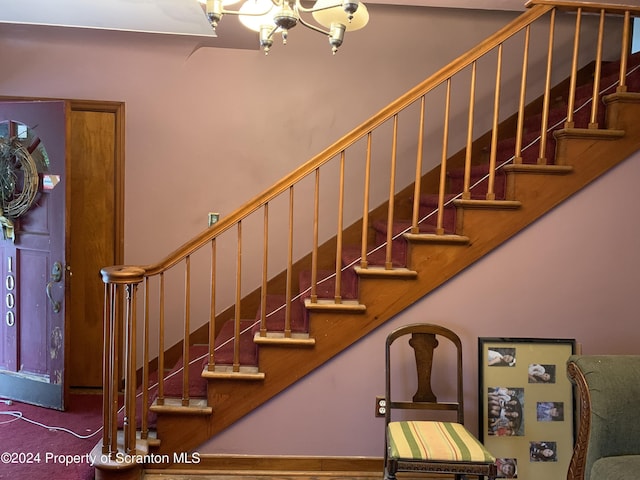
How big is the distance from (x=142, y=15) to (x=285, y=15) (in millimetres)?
1950

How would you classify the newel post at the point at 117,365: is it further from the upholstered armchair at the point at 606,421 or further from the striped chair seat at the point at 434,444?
the upholstered armchair at the point at 606,421

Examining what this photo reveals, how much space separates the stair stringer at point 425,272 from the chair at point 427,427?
0.68 feet

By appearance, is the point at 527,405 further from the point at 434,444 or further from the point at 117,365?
the point at 117,365

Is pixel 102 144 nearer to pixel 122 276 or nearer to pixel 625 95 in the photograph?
pixel 122 276

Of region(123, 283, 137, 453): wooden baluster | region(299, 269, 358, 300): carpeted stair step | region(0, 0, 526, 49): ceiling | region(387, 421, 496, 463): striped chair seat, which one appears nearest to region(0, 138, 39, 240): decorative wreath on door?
region(0, 0, 526, 49): ceiling

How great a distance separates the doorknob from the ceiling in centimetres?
154

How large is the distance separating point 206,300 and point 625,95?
2.74 meters

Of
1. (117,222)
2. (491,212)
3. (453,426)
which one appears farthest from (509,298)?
(117,222)

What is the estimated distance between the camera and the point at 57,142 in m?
3.09

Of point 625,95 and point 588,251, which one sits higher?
point 625,95

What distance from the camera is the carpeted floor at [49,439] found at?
248 cm

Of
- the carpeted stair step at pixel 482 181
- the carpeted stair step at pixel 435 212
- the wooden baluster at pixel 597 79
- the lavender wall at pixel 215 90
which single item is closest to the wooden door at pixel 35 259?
the lavender wall at pixel 215 90

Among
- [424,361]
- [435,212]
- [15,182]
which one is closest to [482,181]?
[435,212]

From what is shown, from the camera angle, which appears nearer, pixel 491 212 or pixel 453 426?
pixel 453 426
